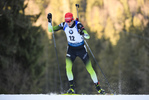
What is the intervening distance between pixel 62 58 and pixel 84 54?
29.1 meters

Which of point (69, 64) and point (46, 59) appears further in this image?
point (46, 59)

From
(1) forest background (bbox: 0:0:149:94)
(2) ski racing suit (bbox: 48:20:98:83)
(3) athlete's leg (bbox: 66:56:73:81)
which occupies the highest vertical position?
(2) ski racing suit (bbox: 48:20:98:83)

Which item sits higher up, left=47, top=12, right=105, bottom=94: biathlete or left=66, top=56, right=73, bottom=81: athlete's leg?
left=47, top=12, right=105, bottom=94: biathlete

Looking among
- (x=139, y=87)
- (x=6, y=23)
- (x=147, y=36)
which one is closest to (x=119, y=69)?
(x=139, y=87)

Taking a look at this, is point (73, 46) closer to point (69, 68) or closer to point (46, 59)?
point (69, 68)

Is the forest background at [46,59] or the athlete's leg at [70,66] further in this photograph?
the forest background at [46,59]

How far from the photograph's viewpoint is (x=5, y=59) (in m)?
16.9

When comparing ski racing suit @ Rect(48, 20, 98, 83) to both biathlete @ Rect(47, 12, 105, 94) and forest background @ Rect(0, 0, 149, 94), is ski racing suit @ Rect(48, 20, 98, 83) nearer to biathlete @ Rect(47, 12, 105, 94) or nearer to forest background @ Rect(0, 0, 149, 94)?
biathlete @ Rect(47, 12, 105, 94)

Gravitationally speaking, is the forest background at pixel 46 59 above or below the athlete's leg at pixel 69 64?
below

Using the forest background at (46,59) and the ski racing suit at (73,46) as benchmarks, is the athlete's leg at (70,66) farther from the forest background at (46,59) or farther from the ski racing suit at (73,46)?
the forest background at (46,59)

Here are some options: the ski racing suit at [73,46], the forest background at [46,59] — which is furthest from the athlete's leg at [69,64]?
the forest background at [46,59]

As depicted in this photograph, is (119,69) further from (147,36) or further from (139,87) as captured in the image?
(147,36)

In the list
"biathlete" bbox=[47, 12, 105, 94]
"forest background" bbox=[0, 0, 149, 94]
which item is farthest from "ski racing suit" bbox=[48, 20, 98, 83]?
"forest background" bbox=[0, 0, 149, 94]

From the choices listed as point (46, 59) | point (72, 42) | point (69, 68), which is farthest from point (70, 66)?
point (46, 59)
